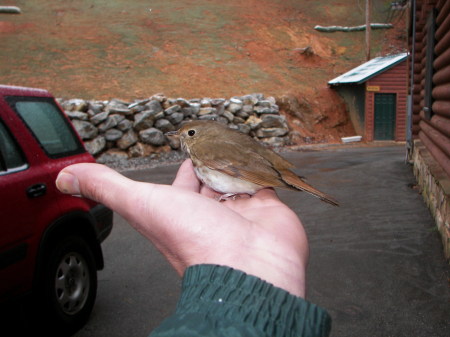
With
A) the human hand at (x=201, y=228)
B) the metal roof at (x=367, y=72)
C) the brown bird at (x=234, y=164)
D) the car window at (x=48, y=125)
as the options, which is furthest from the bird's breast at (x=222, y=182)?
the metal roof at (x=367, y=72)

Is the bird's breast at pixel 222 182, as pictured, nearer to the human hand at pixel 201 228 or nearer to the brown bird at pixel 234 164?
the brown bird at pixel 234 164

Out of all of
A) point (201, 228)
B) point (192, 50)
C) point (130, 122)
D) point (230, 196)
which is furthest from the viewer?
point (192, 50)

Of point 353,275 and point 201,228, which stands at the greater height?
point 201,228

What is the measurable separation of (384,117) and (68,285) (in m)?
23.1

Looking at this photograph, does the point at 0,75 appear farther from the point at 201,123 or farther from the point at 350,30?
the point at 350,30

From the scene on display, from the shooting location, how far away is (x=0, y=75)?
84.9ft

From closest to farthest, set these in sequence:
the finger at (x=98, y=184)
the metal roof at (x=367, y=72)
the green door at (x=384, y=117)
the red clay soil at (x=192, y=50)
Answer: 1. the finger at (x=98, y=184)
2. the metal roof at (x=367, y=72)
3. the green door at (x=384, y=117)
4. the red clay soil at (x=192, y=50)

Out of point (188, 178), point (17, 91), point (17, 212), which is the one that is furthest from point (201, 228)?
point (17, 91)

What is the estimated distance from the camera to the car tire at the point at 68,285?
3.61 metres

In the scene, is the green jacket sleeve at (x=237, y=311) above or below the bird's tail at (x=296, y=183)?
above

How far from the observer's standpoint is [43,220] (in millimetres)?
3572

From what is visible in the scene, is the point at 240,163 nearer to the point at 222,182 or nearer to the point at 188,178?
the point at 222,182

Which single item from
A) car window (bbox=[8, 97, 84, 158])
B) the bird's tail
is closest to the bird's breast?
the bird's tail

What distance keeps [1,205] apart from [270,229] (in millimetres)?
2245
